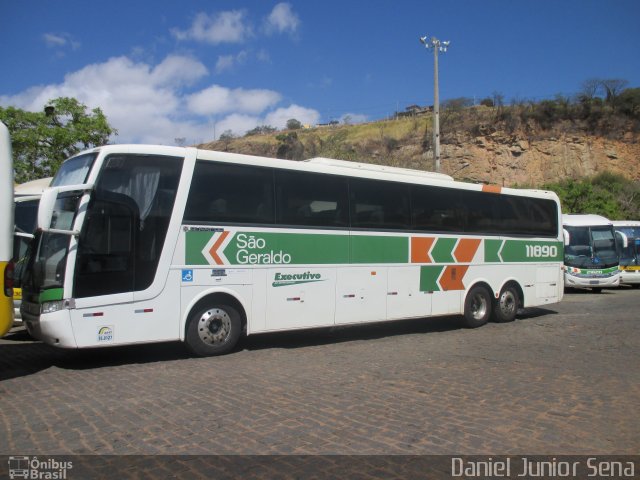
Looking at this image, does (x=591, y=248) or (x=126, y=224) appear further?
(x=591, y=248)

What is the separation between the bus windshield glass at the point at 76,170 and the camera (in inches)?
327

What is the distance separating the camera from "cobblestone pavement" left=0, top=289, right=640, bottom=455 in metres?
5.13

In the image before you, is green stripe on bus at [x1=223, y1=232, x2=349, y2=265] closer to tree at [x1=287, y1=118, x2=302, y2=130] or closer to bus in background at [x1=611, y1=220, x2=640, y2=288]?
bus in background at [x1=611, y1=220, x2=640, y2=288]

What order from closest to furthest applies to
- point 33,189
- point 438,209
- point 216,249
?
point 216,249 → point 438,209 → point 33,189

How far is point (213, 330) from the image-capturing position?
362 inches

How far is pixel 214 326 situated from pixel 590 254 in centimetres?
1942

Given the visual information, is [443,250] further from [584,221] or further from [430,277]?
[584,221]

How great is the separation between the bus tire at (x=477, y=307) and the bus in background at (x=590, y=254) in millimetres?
11648

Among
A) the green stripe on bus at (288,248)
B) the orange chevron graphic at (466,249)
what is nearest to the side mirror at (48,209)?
the green stripe on bus at (288,248)

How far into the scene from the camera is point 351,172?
434 inches

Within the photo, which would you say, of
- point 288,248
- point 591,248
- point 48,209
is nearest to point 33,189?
point 48,209

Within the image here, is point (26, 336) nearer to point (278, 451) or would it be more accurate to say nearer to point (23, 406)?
point (23, 406)

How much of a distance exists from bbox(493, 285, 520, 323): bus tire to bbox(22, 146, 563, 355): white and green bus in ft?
1.73

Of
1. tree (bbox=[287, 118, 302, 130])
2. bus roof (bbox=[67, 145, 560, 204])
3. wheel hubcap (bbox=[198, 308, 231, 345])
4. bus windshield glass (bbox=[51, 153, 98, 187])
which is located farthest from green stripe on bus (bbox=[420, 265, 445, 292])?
tree (bbox=[287, 118, 302, 130])
